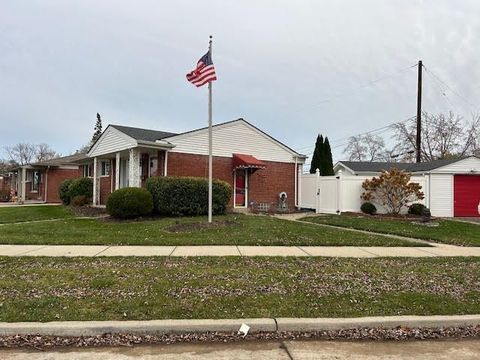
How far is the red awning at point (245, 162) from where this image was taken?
19.5 m

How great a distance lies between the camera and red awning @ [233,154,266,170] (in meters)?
19.5

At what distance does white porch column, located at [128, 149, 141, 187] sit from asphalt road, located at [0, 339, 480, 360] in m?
14.6

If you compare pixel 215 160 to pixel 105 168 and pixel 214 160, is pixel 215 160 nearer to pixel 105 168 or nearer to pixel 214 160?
→ pixel 214 160

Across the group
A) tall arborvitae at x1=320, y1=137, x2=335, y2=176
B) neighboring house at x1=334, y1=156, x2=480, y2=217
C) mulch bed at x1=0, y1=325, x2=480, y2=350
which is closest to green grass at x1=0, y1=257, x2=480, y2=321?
mulch bed at x1=0, y1=325, x2=480, y2=350

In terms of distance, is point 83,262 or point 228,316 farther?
point 83,262

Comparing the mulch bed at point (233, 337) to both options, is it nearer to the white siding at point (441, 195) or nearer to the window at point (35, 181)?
the white siding at point (441, 195)

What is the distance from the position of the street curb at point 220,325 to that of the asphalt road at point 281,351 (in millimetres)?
286

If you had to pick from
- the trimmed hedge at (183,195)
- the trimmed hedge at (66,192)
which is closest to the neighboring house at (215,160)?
the trimmed hedge at (183,195)

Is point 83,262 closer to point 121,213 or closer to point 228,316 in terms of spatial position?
point 228,316

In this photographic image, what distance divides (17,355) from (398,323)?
431 cm

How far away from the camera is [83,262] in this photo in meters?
7.49

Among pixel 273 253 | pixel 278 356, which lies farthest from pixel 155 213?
pixel 278 356

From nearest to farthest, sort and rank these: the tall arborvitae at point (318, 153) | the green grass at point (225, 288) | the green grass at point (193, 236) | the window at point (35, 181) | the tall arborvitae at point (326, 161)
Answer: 1. the green grass at point (225, 288)
2. the green grass at point (193, 236)
3. the tall arborvitae at point (326, 161)
4. the tall arborvitae at point (318, 153)
5. the window at point (35, 181)

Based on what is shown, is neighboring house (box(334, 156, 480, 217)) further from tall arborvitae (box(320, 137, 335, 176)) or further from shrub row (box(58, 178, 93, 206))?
shrub row (box(58, 178, 93, 206))
